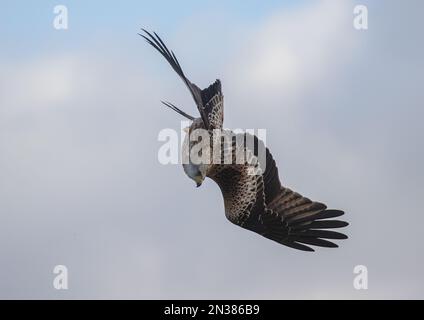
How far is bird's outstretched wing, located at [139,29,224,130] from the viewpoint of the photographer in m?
16.2

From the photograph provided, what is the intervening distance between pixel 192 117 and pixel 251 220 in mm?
2768

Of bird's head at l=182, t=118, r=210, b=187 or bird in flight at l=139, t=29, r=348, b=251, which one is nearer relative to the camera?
bird's head at l=182, t=118, r=210, b=187

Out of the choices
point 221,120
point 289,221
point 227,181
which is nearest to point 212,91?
→ point 221,120

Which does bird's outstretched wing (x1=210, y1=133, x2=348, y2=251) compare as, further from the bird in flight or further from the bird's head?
the bird's head

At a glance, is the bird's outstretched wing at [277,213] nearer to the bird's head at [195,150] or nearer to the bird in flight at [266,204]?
the bird in flight at [266,204]

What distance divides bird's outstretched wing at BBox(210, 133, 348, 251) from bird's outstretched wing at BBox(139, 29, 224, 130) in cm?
125

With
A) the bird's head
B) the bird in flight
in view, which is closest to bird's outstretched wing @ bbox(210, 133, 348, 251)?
the bird in flight

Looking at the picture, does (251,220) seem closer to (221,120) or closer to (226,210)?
(226,210)

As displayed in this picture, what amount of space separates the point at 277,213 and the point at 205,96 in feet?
9.40

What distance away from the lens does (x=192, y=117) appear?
1753 cm

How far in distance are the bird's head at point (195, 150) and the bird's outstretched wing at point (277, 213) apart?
1.48 meters

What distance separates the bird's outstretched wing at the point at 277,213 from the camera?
1898 centimetres

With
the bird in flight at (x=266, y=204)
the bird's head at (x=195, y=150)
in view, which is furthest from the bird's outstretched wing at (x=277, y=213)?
the bird's head at (x=195, y=150)
